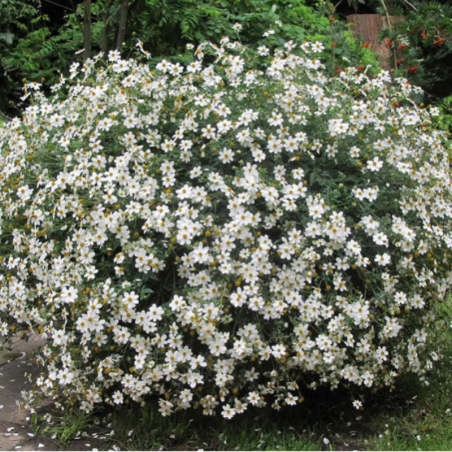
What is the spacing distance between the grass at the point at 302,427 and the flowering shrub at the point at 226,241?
111mm

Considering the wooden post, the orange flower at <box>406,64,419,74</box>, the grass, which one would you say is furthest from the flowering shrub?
the wooden post

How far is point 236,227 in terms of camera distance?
2.48 m

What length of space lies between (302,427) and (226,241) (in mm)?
878

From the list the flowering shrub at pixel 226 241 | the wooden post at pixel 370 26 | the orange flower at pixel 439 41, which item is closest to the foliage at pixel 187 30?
the wooden post at pixel 370 26

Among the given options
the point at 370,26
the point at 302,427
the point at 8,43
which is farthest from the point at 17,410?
the point at 370,26

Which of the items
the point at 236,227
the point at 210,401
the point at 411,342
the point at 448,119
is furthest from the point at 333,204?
the point at 448,119

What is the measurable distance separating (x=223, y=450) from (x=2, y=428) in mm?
961

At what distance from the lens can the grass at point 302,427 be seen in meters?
2.69

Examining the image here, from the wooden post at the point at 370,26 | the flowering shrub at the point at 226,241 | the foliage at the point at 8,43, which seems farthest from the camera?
the wooden post at the point at 370,26

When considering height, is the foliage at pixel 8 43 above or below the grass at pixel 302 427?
below

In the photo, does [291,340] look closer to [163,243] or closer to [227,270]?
[227,270]

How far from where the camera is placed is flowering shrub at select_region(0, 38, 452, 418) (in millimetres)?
2516

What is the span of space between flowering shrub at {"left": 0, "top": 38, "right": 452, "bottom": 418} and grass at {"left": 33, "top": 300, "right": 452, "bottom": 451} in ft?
0.36

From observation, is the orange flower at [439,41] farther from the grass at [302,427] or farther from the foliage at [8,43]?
the grass at [302,427]
